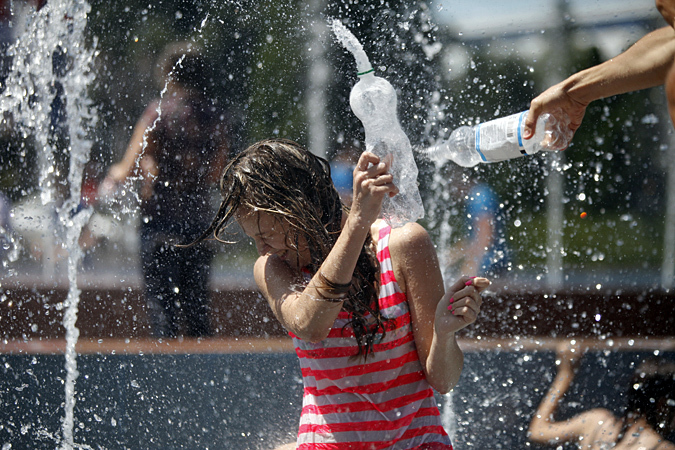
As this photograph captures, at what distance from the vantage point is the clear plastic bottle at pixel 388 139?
6.01 ft

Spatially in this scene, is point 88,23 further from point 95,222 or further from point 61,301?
point 61,301

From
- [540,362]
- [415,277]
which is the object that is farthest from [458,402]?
[415,277]

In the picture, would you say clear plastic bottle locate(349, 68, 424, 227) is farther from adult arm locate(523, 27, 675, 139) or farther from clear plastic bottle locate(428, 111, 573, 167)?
adult arm locate(523, 27, 675, 139)

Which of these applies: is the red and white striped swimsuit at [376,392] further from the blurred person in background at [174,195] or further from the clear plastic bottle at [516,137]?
the blurred person in background at [174,195]

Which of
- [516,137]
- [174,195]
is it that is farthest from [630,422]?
[174,195]

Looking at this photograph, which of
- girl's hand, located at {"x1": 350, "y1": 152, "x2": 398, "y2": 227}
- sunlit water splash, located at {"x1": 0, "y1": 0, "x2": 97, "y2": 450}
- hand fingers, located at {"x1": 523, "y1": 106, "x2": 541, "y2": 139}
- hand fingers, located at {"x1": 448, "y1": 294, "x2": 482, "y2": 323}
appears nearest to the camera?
Result: girl's hand, located at {"x1": 350, "y1": 152, "x2": 398, "y2": 227}

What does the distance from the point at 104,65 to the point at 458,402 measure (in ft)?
11.9

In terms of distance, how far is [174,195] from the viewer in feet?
13.3

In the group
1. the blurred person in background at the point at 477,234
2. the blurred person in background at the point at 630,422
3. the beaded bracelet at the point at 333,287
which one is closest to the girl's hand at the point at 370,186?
the beaded bracelet at the point at 333,287

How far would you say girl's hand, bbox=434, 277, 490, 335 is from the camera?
166cm

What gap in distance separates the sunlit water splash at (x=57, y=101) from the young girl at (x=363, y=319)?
2.87m

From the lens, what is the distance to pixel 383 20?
457cm

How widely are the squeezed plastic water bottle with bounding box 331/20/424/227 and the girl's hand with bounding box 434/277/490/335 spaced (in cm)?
28

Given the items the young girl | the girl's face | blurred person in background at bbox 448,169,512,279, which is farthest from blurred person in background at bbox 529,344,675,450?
the girl's face
